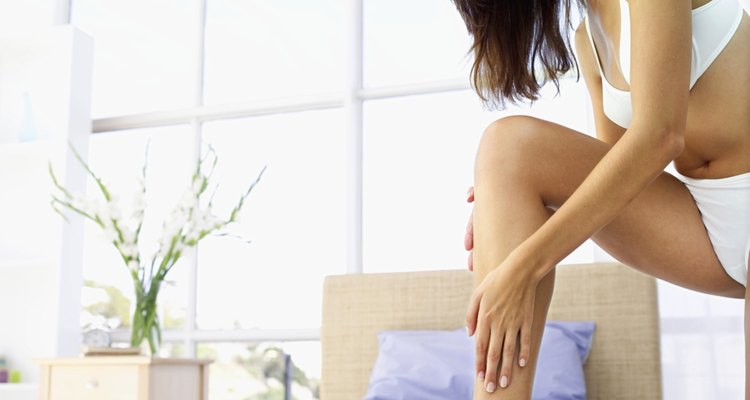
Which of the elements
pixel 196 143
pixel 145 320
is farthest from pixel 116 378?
pixel 196 143

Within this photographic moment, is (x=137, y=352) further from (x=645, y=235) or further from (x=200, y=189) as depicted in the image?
(x=645, y=235)

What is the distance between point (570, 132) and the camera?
129 cm

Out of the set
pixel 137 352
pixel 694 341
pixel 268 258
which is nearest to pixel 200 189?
pixel 268 258

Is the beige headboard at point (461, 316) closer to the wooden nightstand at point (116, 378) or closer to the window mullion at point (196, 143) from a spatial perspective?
the wooden nightstand at point (116, 378)

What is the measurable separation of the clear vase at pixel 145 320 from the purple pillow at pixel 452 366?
4.17 ft

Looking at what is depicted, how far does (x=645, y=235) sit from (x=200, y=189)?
2869 millimetres

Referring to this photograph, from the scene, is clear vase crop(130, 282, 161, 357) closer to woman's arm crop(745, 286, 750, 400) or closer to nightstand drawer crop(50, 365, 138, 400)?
nightstand drawer crop(50, 365, 138, 400)

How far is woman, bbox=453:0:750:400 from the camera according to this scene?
1113 millimetres

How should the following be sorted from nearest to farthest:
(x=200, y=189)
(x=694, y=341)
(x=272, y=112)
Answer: (x=694, y=341)
(x=200, y=189)
(x=272, y=112)

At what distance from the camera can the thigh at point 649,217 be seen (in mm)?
1263

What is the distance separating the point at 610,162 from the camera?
1131 millimetres

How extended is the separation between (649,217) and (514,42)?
15.6 inches

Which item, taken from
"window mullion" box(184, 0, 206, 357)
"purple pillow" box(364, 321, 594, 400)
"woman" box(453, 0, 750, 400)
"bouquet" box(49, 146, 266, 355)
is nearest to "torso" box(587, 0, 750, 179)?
"woman" box(453, 0, 750, 400)

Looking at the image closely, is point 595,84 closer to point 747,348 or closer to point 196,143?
point 747,348
